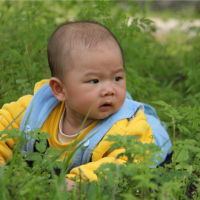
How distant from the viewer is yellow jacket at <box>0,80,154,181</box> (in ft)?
7.08

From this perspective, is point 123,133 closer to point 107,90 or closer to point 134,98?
Answer: point 107,90

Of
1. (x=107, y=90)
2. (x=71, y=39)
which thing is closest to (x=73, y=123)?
(x=107, y=90)

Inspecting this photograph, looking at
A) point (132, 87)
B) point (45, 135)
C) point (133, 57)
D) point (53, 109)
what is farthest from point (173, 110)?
point (133, 57)

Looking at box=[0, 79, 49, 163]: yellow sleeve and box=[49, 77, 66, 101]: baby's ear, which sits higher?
box=[49, 77, 66, 101]: baby's ear

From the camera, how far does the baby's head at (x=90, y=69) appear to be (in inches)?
90.5

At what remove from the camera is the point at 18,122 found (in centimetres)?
274

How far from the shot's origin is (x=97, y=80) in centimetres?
233

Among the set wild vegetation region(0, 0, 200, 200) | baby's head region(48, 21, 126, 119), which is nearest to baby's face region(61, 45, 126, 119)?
baby's head region(48, 21, 126, 119)

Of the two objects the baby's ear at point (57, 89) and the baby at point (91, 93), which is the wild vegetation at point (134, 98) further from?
the baby's ear at point (57, 89)

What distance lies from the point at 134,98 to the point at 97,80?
5.31 ft

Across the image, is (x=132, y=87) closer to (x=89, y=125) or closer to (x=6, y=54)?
(x=89, y=125)

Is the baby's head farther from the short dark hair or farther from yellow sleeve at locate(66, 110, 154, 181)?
yellow sleeve at locate(66, 110, 154, 181)

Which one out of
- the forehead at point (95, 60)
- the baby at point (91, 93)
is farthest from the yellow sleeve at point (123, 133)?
the forehead at point (95, 60)

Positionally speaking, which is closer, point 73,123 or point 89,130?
point 89,130
